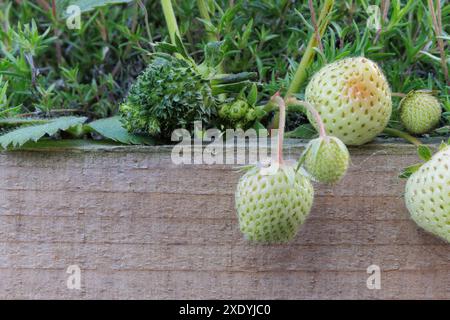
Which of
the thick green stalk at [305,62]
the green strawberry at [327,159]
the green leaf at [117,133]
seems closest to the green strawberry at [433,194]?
the green strawberry at [327,159]

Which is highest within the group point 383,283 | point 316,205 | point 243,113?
point 243,113

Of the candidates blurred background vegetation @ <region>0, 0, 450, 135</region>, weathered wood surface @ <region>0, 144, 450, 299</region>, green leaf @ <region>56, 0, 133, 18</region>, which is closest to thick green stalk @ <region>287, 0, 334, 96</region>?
blurred background vegetation @ <region>0, 0, 450, 135</region>

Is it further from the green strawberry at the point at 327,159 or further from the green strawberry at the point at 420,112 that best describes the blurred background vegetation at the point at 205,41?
the green strawberry at the point at 327,159

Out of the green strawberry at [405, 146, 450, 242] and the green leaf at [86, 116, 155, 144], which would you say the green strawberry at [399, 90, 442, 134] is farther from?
the green leaf at [86, 116, 155, 144]

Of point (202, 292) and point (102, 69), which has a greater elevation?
point (102, 69)

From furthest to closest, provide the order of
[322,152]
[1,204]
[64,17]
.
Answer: [64,17], [1,204], [322,152]

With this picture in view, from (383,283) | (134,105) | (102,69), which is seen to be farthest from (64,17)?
(383,283)

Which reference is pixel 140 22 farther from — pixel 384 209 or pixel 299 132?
pixel 384 209

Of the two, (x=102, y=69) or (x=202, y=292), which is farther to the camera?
(x=102, y=69)
